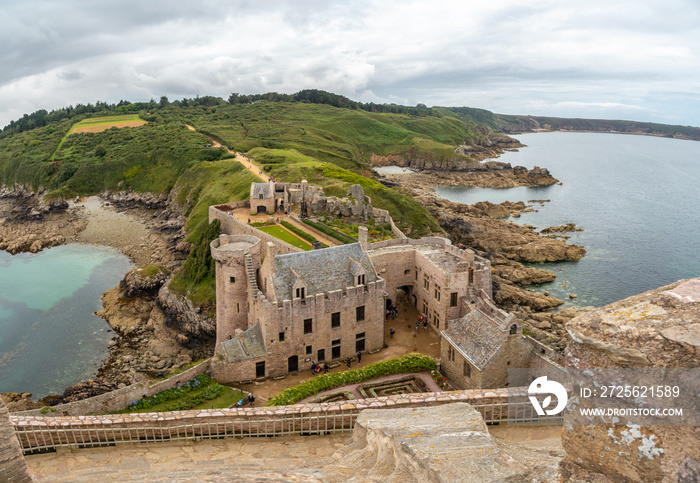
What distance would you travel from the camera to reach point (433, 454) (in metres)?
10.8

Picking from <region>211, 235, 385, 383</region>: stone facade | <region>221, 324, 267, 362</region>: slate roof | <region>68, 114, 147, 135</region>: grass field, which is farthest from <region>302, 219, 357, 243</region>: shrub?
<region>68, 114, 147, 135</region>: grass field

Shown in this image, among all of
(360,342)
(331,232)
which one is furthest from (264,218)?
(360,342)

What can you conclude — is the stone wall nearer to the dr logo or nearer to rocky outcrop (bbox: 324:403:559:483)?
rocky outcrop (bbox: 324:403:559:483)

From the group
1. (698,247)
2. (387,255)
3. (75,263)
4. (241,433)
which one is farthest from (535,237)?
(75,263)

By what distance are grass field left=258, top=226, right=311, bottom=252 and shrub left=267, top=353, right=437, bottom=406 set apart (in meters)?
21.2

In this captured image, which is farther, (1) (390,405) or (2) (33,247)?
(2) (33,247)

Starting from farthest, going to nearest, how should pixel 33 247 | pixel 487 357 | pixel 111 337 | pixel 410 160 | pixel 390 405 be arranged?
pixel 410 160 < pixel 33 247 < pixel 111 337 < pixel 487 357 < pixel 390 405

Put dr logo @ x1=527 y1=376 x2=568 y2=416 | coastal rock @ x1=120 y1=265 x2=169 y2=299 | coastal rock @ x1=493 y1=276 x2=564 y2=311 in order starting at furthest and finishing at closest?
coastal rock @ x1=120 y1=265 x2=169 y2=299 → coastal rock @ x1=493 y1=276 x2=564 y2=311 → dr logo @ x1=527 y1=376 x2=568 y2=416

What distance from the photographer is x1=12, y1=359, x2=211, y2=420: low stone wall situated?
29.2 m

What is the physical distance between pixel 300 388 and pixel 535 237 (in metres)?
70.3

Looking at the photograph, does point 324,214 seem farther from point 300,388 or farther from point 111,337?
point 300,388

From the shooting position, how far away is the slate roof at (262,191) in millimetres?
64125

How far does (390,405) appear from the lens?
813 inches

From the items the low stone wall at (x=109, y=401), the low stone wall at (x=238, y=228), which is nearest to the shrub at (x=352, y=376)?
the low stone wall at (x=109, y=401)
